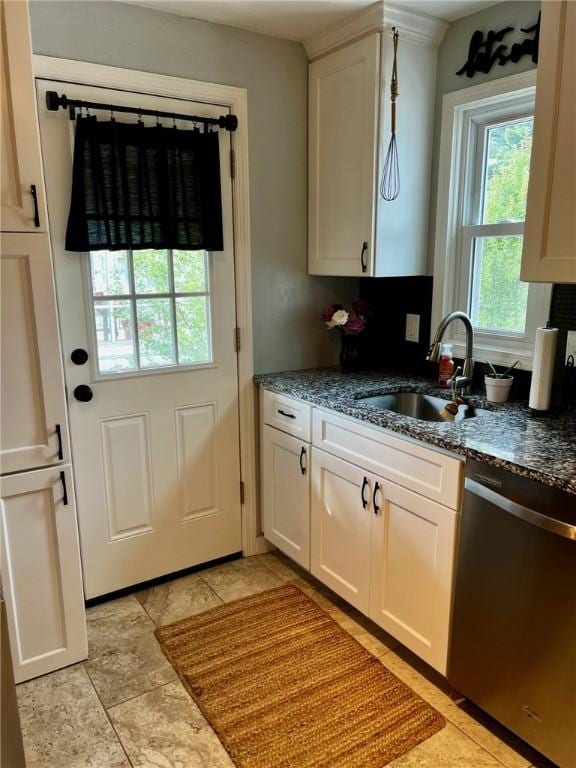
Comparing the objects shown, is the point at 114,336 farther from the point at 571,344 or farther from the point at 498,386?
the point at 571,344

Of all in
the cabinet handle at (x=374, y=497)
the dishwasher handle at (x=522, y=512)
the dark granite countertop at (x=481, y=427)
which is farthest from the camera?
the cabinet handle at (x=374, y=497)

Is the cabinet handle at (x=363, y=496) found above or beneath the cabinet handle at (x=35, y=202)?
beneath

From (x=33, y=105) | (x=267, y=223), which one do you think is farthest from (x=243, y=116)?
(x=33, y=105)

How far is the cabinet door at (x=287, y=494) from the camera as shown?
2.50 metres

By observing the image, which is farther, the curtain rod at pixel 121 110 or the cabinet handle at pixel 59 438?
the curtain rod at pixel 121 110

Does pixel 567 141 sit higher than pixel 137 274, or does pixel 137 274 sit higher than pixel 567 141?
pixel 567 141

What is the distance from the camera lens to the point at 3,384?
1800 mm

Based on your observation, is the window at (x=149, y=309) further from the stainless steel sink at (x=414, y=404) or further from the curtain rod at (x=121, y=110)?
the stainless steel sink at (x=414, y=404)

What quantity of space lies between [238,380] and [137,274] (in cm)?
70

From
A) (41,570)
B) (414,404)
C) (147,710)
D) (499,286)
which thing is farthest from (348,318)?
(147,710)

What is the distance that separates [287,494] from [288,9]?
2.06m

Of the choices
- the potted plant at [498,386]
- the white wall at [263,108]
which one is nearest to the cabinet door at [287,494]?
the white wall at [263,108]

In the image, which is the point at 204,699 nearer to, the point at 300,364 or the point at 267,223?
the point at 300,364

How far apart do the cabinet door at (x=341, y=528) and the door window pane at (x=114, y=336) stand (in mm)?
912
